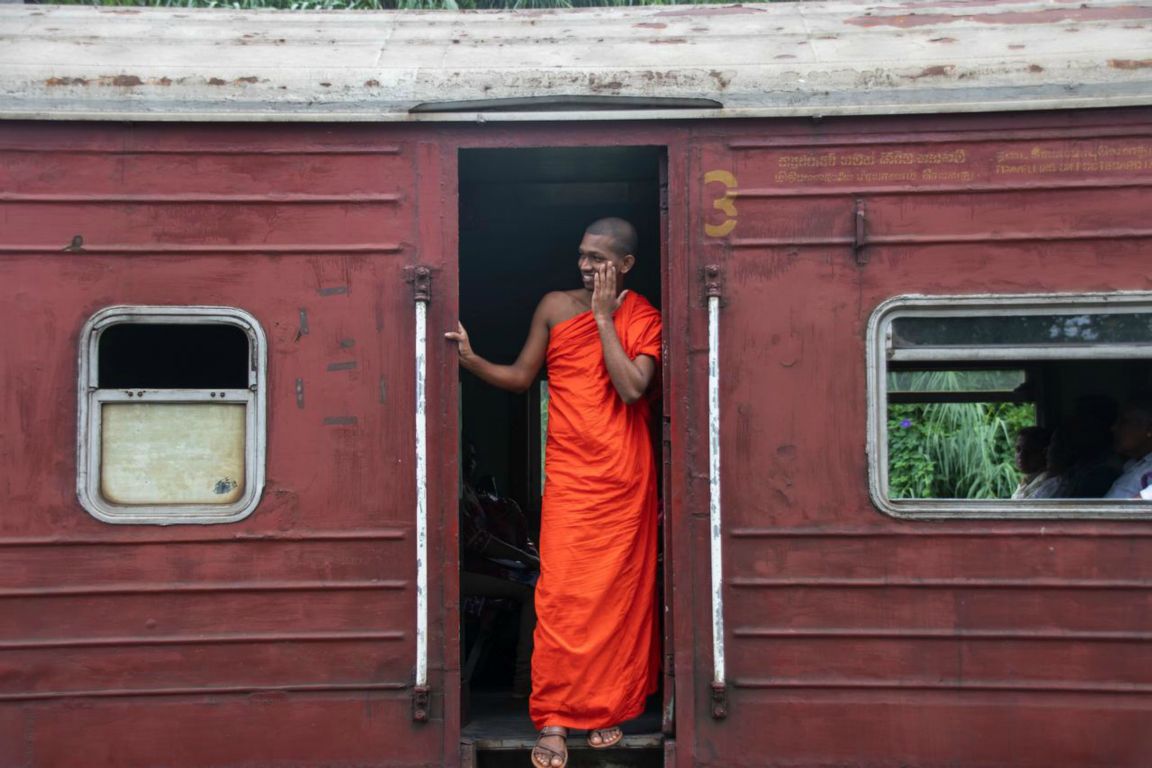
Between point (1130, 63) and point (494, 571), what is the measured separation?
306 centimetres

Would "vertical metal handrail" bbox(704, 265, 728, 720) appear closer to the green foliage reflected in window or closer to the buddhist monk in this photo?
the buddhist monk

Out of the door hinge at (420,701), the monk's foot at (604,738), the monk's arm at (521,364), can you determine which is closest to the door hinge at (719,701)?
the monk's foot at (604,738)

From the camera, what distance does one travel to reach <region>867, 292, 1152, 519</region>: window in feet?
11.3

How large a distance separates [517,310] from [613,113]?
6.97 ft

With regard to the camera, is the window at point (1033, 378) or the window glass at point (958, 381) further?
the window glass at point (958, 381)

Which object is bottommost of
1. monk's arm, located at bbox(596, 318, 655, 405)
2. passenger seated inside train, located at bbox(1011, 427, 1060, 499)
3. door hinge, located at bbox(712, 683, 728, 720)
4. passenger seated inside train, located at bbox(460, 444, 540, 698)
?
door hinge, located at bbox(712, 683, 728, 720)

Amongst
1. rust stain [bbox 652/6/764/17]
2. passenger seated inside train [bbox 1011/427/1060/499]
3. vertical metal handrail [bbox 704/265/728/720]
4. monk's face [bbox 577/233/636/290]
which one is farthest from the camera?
passenger seated inside train [bbox 1011/427/1060/499]

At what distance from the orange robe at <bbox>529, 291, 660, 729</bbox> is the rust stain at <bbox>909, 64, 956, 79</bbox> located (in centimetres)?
120

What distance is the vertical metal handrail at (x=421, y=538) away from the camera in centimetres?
342

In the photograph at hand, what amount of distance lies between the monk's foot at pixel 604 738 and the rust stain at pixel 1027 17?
2.63 metres

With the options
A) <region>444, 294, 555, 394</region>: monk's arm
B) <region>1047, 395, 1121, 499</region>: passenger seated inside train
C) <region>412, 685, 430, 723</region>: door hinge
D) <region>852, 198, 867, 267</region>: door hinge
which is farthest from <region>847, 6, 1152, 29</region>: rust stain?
<region>412, 685, 430, 723</region>: door hinge

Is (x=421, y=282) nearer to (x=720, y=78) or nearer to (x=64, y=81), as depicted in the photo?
(x=720, y=78)

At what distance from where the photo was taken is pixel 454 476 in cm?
354

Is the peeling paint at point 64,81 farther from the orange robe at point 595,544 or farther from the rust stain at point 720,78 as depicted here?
the rust stain at point 720,78
